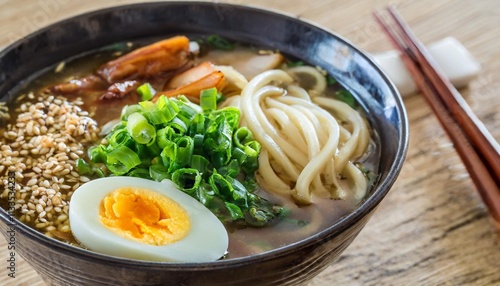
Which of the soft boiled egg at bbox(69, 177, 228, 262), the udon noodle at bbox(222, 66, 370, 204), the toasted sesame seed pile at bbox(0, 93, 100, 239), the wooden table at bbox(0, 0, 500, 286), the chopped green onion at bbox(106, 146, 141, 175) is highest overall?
the toasted sesame seed pile at bbox(0, 93, 100, 239)

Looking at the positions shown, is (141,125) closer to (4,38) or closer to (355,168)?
(355,168)

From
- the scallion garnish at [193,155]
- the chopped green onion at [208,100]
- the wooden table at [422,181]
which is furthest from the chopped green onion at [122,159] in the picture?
the wooden table at [422,181]

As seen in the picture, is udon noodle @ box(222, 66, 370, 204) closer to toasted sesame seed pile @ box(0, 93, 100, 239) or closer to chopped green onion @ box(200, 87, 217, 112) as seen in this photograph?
chopped green onion @ box(200, 87, 217, 112)

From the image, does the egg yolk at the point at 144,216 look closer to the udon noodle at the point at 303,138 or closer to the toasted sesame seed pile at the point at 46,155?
the toasted sesame seed pile at the point at 46,155

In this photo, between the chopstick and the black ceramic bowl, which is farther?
the chopstick

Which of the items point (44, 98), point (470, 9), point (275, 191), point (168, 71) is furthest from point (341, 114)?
point (470, 9)

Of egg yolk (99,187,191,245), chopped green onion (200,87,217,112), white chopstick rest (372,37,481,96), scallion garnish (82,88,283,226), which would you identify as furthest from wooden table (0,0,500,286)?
chopped green onion (200,87,217,112)

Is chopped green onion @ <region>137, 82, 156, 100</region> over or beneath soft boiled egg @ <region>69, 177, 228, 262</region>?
over
